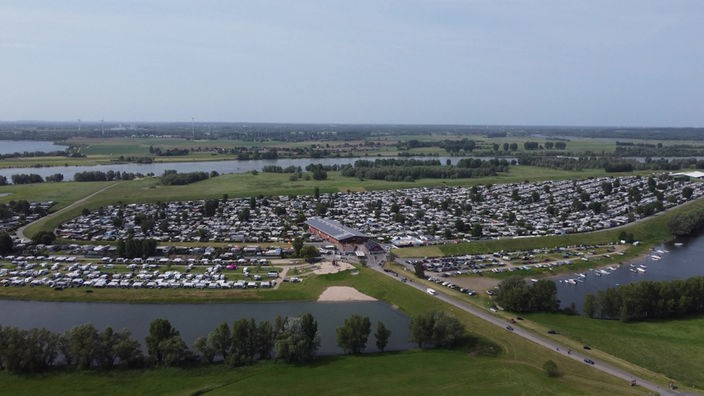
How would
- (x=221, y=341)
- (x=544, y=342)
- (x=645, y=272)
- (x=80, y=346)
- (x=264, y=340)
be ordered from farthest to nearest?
(x=645, y=272) < (x=544, y=342) < (x=264, y=340) < (x=221, y=341) < (x=80, y=346)

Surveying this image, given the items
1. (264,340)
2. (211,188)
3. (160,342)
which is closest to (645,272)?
(264,340)

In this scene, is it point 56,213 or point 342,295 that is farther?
point 56,213

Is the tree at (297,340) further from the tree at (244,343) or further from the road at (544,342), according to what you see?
the road at (544,342)

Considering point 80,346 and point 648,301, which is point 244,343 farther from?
point 648,301

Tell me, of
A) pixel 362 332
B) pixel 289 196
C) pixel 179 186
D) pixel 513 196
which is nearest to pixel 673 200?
pixel 513 196

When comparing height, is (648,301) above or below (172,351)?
above

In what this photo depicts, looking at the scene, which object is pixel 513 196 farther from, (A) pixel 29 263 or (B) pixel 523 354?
(A) pixel 29 263

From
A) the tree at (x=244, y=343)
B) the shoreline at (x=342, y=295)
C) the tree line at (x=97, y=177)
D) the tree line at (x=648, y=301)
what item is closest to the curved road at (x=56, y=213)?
the tree line at (x=97, y=177)

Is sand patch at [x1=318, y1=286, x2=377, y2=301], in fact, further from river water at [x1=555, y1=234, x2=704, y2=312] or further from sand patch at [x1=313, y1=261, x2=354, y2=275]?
river water at [x1=555, y1=234, x2=704, y2=312]
